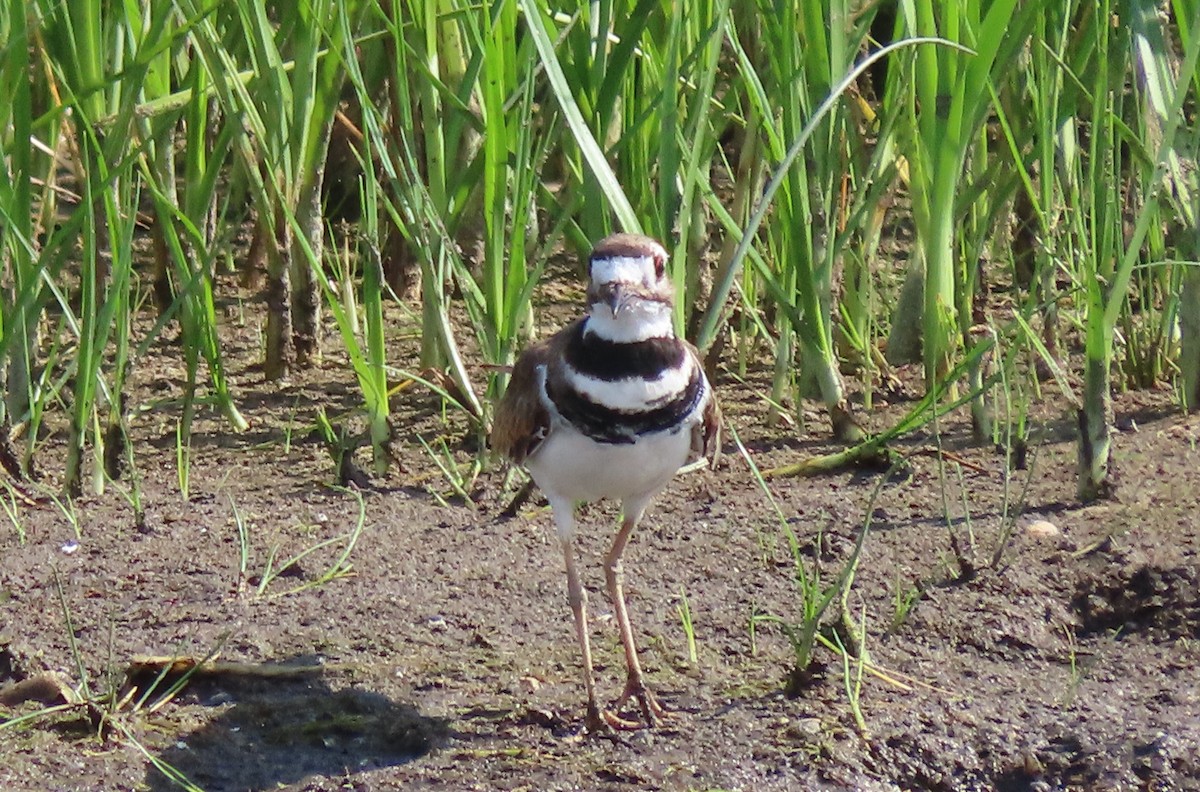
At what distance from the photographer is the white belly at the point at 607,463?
3834 mm

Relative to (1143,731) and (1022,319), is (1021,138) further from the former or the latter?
(1143,731)

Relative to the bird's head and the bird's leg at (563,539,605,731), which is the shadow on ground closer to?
the bird's leg at (563,539,605,731)

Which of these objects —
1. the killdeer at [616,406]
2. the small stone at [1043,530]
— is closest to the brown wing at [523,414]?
the killdeer at [616,406]

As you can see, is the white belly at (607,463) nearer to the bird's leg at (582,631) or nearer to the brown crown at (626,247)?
the bird's leg at (582,631)

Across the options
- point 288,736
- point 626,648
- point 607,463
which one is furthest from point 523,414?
point 288,736

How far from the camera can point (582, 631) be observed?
12.7ft

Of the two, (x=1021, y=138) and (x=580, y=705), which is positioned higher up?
(x=1021, y=138)

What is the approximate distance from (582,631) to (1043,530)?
1.35 meters

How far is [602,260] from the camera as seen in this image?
3.74 m

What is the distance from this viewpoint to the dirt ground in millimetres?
3508

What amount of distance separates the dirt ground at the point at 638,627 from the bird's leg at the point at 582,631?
0.21 ft

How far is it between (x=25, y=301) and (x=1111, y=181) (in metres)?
2.83

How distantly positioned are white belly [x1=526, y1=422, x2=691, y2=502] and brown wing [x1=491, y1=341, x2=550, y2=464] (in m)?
0.04

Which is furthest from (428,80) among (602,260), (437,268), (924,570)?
(924,570)
